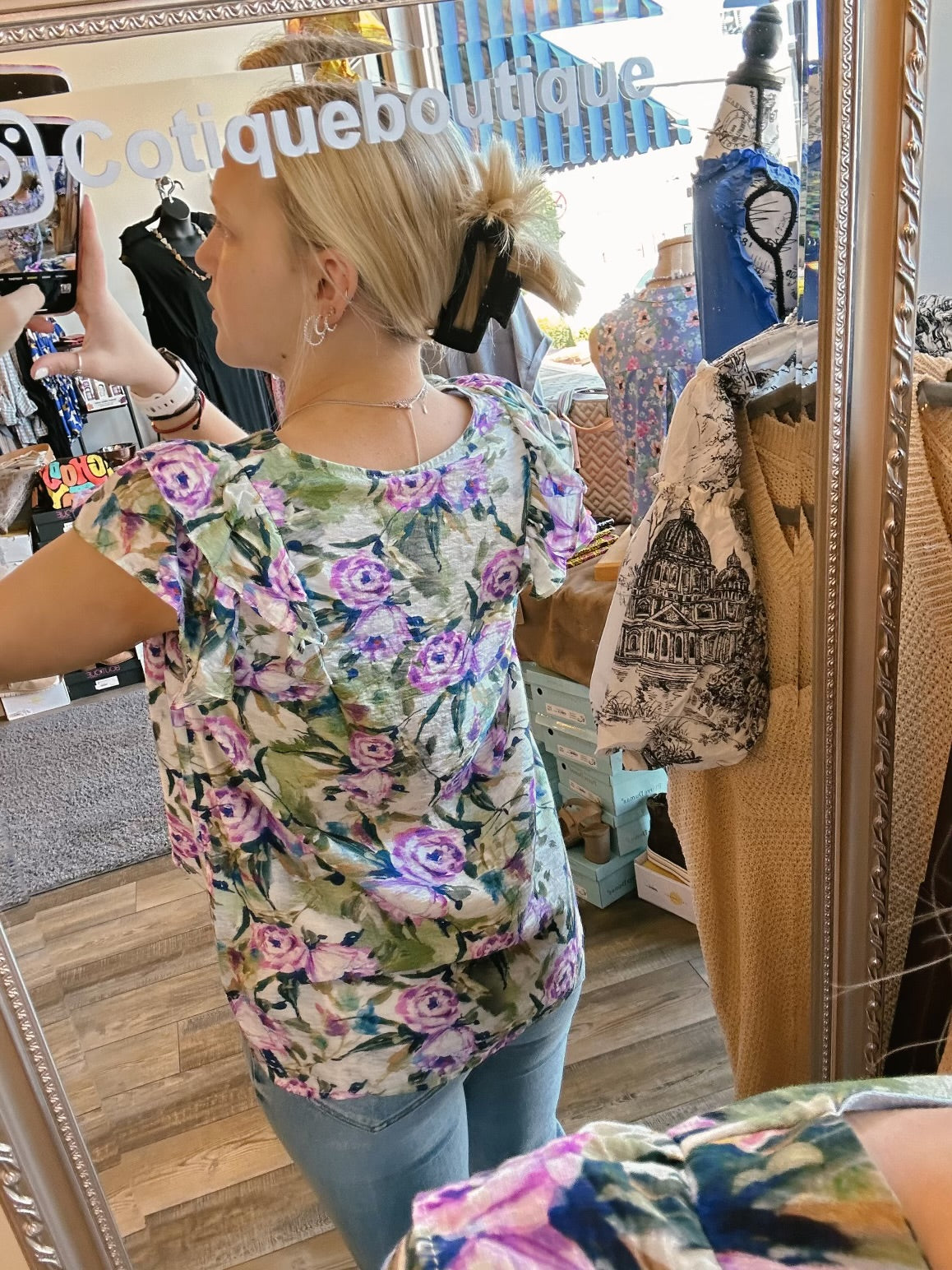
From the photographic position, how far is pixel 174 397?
1.93 feet

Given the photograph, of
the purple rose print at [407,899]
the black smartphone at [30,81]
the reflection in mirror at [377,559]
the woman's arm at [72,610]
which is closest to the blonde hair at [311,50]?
the reflection in mirror at [377,559]

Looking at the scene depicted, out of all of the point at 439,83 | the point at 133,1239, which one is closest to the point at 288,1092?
the point at 133,1239

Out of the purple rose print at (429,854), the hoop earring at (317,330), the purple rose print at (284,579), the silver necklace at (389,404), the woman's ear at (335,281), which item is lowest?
the purple rose print at (429,854)

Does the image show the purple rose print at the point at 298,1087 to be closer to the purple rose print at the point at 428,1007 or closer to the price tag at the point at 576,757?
the purple rose print at the point at 428,1007

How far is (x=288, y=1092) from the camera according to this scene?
678 millimetres

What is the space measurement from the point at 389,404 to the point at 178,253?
6.2 inches

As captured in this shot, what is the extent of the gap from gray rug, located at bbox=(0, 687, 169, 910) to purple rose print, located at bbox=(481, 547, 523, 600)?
0.25 metres

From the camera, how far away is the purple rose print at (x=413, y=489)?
1.92 ft

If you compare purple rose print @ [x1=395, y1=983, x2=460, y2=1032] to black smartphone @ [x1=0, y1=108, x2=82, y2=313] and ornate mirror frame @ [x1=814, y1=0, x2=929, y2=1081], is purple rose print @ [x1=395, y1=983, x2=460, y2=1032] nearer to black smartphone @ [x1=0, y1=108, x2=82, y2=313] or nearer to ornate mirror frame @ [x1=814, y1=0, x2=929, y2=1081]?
ornate mirror frame @ [x1=814, y1=0, x2=929, y2=1081]

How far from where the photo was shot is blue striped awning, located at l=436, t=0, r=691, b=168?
1.91 feet

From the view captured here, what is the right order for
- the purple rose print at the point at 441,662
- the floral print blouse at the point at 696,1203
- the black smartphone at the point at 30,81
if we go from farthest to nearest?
the purple rose print at the point at 441,662, the black smartphone at the point at 30,81, the floral print blouse at the point at 696,1203

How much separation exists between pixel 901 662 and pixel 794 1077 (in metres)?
0.49

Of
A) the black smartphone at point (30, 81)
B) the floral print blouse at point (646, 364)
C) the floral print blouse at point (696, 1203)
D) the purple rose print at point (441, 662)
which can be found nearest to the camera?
the floral print blouse at point (696, 1203)

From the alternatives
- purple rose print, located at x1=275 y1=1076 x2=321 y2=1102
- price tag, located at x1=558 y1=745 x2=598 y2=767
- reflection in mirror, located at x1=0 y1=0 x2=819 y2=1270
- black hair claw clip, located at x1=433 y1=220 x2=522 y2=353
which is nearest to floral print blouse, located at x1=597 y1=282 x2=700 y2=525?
reflection in mirror, located at x1=0 y1=0 x2=819 y2=1270
